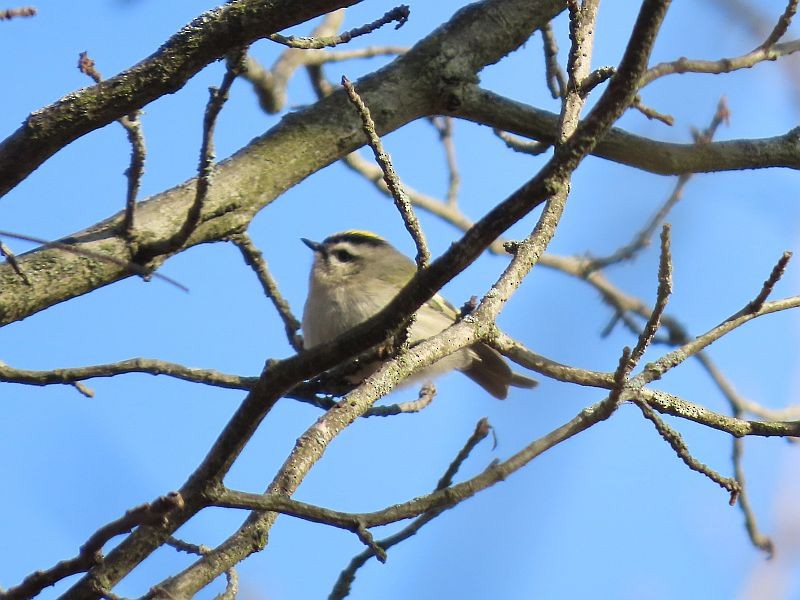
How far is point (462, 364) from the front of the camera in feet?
18.4

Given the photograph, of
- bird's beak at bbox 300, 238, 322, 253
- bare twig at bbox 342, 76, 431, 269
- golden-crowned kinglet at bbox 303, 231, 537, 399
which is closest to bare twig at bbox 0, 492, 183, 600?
bare twig at bbox 342, 76, 431, 269

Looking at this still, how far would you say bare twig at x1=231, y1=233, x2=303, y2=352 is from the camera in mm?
3535

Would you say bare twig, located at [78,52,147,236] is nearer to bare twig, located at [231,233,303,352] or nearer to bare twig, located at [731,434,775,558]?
bare twig, located at [231,233,303,352]

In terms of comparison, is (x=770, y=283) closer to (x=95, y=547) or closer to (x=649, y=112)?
(x=649, y=112)

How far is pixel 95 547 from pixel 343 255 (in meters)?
4.47

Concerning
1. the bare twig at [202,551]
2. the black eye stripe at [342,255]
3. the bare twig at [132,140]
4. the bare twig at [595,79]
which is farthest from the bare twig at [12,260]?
the black eye stripe at [342,255]

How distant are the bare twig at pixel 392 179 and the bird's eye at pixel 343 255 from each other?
3799mm

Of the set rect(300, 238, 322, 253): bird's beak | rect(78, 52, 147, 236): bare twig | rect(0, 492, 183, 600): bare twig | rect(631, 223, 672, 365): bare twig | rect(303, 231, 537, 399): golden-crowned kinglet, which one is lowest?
rect(0, 492, 183, 600): bare twig

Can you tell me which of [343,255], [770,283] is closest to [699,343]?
[770,283]

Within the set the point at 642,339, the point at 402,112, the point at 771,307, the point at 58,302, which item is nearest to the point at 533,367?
the point at 642,339

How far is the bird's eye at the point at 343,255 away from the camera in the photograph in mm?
5988

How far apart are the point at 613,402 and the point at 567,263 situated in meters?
3.23

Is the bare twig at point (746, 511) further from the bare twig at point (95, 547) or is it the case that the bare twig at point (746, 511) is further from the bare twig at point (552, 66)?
the bare twig at point (95, 547)

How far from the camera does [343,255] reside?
6031mm
